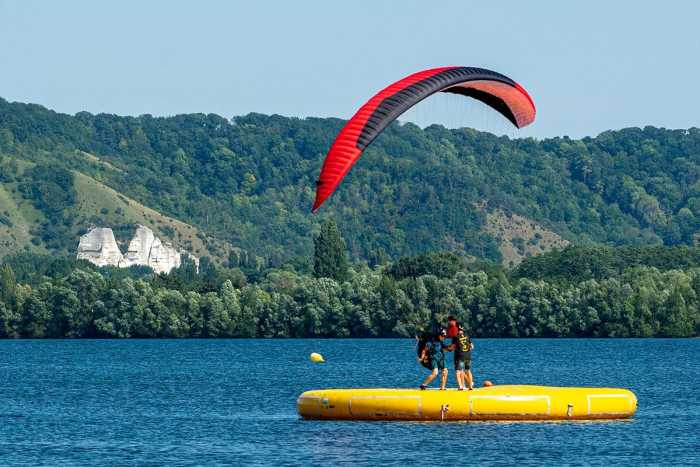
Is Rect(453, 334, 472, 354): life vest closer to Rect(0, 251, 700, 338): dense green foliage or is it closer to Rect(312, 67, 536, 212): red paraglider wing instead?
Rect(312, 67, 536, 212): red paraglider wing

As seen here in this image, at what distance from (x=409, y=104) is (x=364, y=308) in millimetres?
112580

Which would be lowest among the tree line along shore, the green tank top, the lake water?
the lake water

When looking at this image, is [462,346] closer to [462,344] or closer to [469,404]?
[462,344]

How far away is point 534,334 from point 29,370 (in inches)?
2434

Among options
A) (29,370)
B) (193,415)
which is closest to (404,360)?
(29,370)

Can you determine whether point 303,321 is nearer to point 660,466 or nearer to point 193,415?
point 193,415

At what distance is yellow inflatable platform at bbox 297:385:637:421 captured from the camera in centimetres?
5203

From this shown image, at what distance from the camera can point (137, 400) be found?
2908 inches

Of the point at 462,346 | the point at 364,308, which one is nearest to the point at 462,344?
the point at 462,346

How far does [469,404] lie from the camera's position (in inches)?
2040

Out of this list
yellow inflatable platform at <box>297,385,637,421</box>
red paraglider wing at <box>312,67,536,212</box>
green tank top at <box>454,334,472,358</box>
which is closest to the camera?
red paraglider wing at <box>312,67,536,212</box>

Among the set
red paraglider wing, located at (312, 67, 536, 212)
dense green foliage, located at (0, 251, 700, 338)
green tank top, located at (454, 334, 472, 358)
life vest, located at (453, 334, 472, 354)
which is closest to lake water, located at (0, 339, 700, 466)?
green tank top, located at (454, 334, 472, 358)

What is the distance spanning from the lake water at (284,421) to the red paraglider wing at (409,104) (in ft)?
27.2

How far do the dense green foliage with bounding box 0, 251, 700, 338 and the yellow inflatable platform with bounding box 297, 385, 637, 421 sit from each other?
332 ft
